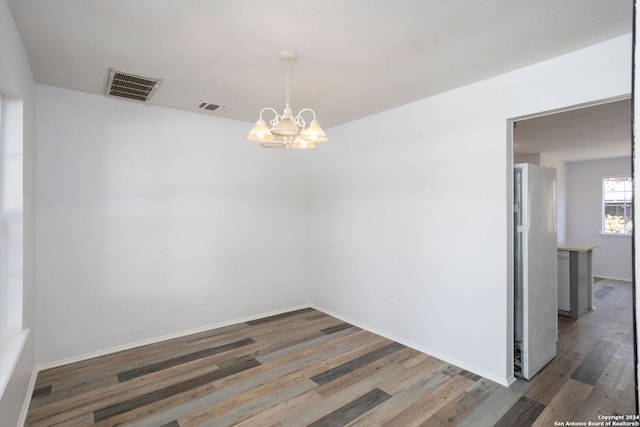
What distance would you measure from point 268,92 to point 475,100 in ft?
6.42

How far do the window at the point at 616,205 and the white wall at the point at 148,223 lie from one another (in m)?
7.28

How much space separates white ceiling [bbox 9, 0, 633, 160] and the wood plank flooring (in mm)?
2651

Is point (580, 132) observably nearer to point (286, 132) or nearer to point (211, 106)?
point (286, 132)

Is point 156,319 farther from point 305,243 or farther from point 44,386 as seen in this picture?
point 305,243

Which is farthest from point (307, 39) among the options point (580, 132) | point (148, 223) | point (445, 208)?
point (580, 132)

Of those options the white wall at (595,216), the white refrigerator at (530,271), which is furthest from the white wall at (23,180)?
the white wall at (595,216)

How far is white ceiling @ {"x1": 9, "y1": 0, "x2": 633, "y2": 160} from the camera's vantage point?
1859 millimetres

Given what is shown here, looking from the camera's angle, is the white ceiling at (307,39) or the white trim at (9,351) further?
the white ceiling at (307,39)

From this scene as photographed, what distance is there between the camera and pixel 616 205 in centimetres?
707

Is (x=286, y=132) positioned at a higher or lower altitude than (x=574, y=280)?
higher

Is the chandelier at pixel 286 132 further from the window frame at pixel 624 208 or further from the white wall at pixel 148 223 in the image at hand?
the window frame at pixel 624 208

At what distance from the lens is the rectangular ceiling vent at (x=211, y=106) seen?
11.7 ft

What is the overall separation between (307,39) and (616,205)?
8.31 m

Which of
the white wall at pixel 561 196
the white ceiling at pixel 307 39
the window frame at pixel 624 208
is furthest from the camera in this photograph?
the white wall at pixel 561 196
